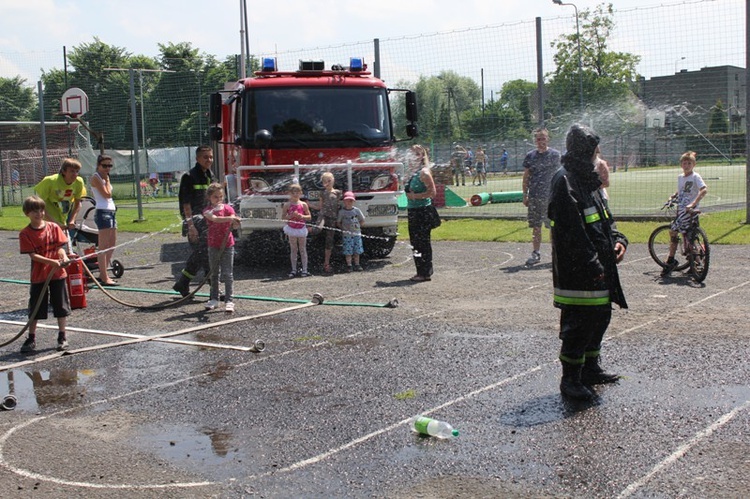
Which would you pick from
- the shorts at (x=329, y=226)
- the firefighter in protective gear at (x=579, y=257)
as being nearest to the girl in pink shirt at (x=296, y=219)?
the shorts at (x=329, y=226)

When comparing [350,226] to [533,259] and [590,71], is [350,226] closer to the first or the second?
[533,259]

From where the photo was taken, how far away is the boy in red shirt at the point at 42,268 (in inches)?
333

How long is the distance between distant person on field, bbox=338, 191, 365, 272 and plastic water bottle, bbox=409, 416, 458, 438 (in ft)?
25.5

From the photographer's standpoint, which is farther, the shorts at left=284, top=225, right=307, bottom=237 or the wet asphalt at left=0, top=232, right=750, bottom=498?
the shorts at left=284, top=225, right=307, bottom=237

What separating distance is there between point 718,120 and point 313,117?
501 inches

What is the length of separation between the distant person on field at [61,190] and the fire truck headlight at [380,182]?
439cm

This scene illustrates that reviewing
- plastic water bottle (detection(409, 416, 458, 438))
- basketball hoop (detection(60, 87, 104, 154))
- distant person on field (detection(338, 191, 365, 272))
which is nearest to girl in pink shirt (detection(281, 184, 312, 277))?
distant person on field (detection(338, 191, 365, 272))

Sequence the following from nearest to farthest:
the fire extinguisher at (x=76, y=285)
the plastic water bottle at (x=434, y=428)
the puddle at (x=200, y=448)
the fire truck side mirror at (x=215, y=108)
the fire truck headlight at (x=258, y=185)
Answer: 1. the puddle at (x=200, y=448)
2. the plastic water bottle at (x=434, y=428)
3. the fire extinguisher at (x=76, y=285)
4. the fire truck headlight at (x=258, y=185)
5. the fire truck side mirror at (x=215, y=108)

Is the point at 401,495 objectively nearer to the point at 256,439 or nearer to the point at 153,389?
the point at 256,439

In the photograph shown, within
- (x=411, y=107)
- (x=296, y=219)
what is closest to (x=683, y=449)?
(x=296, y=219)

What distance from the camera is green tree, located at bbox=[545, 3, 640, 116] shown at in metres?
19.2

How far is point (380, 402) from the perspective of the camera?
20.7 ft

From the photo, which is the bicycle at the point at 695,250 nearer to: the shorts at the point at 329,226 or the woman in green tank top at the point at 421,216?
the woman in green tank top at the point at 421,216

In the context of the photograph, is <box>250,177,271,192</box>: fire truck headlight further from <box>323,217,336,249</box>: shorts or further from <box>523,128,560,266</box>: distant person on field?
<box>523,128,560,266</box>: distant person on field
